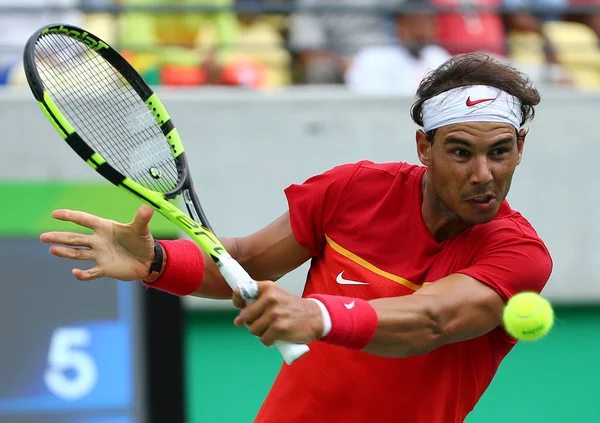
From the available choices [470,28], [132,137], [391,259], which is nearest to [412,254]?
[391,259]

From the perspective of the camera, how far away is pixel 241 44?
6.30m

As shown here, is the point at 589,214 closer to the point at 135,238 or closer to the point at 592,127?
the point at 592,127

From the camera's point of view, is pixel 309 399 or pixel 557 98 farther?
pixel 557 98

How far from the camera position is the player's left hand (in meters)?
2.55

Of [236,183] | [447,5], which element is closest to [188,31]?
Answer: [236,183]

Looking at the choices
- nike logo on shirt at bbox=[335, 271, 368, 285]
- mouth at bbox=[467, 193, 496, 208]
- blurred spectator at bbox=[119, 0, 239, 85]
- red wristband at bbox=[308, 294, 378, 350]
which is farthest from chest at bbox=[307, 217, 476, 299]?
blurred spectator at bbox=[119, 0, 239, 85]

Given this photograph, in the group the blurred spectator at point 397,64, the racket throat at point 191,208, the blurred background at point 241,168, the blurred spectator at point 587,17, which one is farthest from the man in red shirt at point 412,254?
the blurred spectator at point 587,17

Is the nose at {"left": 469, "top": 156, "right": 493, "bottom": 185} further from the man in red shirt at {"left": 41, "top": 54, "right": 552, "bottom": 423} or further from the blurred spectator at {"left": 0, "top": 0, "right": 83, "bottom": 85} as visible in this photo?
the blurred spectator at {"left": 0, "top": 0, "right": 83, "bottom": 85}

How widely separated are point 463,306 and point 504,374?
3522 millimetres

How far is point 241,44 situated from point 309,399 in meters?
3.53

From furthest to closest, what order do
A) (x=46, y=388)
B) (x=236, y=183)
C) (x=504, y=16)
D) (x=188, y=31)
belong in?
(x=504, y=16) → (x=188, y=31) → (x=236, y=183) → (x=46, y=388)

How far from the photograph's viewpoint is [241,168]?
19.8 ft

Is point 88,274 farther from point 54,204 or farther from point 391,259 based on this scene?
point 54,204

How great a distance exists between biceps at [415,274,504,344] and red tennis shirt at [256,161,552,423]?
0.30 ft
